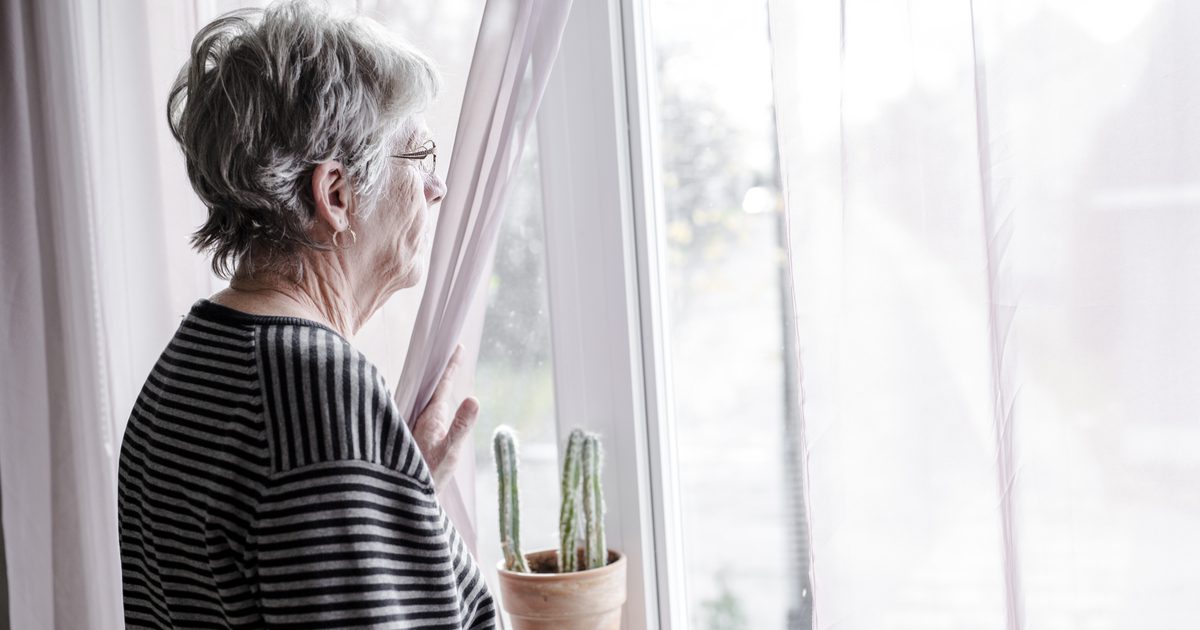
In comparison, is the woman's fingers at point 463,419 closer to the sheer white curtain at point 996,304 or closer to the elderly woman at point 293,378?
the elderly woman at point 293,378

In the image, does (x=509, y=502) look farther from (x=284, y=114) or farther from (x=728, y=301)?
(x=284, y=114)

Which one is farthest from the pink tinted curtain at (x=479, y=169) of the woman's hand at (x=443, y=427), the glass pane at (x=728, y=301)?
the glass pane at (x=728, y=301)

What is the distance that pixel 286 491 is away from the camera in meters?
0.87

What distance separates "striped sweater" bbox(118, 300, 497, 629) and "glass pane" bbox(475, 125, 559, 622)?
0.70 m

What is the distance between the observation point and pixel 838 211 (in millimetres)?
1114

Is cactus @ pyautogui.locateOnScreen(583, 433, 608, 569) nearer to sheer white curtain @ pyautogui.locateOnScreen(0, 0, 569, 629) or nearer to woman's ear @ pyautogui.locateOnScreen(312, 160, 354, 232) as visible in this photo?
woman's ear @ pyautogui.locateOnScreen(312, 160, 354, 232)

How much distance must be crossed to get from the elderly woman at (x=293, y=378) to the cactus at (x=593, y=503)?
391mm

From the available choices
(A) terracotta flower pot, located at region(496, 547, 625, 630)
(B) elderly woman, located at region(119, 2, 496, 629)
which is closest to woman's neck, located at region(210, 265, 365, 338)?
(B) elderly woman, located at region(119, 2, 496, 629)

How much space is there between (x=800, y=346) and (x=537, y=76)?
477mm

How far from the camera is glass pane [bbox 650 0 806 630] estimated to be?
1.50 metres

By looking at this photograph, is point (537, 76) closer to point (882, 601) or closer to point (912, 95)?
point (912, 95)

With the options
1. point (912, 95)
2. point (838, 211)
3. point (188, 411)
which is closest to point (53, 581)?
point (188, 411)

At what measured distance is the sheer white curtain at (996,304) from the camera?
954mm

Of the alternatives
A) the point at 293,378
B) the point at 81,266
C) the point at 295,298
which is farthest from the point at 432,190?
the point at 81,266
